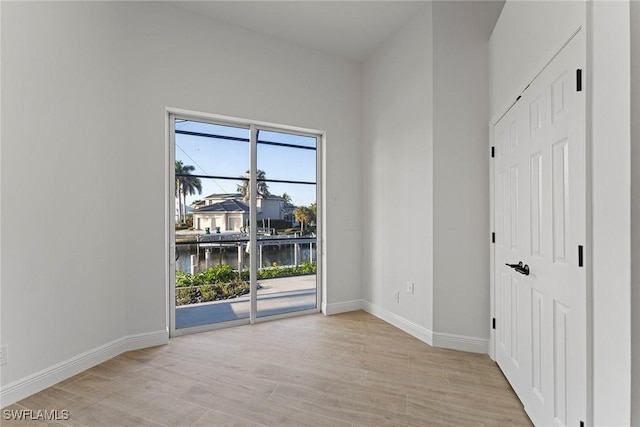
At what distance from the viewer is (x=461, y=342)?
2684 millimetres

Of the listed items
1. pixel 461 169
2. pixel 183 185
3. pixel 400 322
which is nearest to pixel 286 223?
pixel 183 185

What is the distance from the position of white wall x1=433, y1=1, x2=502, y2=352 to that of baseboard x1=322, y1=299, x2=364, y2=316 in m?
1.27

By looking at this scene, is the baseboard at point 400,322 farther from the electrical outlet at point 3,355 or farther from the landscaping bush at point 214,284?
the electrical outlet at point 3,355

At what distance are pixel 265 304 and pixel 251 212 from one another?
3.76ft

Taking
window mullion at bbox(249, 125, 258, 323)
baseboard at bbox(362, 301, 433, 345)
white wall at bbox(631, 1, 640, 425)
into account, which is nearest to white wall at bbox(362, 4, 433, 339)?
baseboard at bbox(362, 301, 433, 345)

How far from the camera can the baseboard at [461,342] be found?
8.56 feet

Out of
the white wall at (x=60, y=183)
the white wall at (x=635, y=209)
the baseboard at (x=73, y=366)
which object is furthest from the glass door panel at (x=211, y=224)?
the white wall at (x=635, y=209)

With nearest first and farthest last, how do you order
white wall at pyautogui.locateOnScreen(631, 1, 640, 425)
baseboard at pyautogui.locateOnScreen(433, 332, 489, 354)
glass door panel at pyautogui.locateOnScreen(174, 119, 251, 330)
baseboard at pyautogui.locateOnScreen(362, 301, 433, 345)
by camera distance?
white wall at pyautogui.locateOnScreen(631, 1, 640, 425) → baseboard at pyautogui.locateOnScreen(433, 332, 489, 354) → baseboard at pyautogui.locateOnScreen(362, 301, 433, 345) → glass door panel at pyautogui.locateOnScreen(174, 119, 251, 330)

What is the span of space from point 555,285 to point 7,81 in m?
3.59

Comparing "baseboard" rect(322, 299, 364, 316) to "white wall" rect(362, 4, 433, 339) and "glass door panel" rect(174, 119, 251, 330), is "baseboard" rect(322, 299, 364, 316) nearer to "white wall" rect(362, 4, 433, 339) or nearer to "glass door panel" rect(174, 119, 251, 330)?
"white wall" rect(362, 4, 433, 339)

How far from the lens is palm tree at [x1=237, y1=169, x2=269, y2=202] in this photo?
3.44m

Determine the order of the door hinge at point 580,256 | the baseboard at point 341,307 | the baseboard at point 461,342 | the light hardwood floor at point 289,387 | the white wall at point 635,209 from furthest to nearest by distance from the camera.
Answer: the baseboard at point 341,307
the baseboard at point 461,342
the light hardwood floor at point 289,387
the door hinge at point 580,256
the white wall at point 635,209

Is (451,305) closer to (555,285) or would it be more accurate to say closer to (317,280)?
(555,285)

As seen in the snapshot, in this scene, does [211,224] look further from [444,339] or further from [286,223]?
[444,339]
